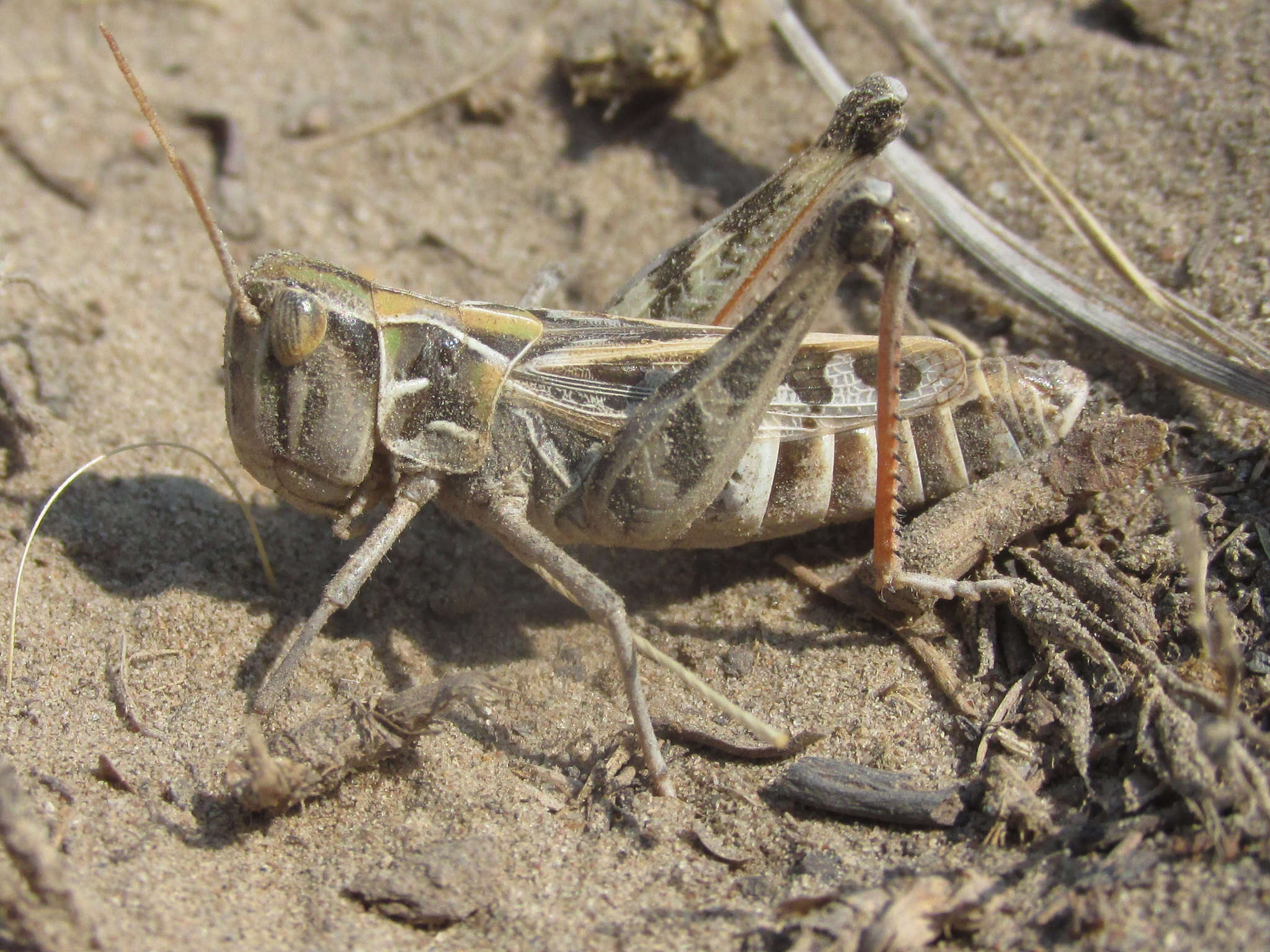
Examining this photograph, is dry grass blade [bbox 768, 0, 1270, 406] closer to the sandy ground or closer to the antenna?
the sandy ground

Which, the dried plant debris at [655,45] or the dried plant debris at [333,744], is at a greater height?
the dried plant debris at [655,45]

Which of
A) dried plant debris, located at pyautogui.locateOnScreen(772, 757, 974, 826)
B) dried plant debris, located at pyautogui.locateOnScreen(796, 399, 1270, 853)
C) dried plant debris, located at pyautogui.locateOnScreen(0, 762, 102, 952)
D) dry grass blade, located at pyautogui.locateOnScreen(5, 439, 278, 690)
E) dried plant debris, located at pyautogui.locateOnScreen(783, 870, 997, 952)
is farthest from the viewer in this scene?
dry grass blade, located at pyautogui.locateOnScreen(5, 439, 278, 690)

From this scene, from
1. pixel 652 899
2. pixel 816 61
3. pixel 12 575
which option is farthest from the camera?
pixel 816 61

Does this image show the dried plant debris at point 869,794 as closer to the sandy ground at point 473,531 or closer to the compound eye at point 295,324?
the sandy ground at point 473,531

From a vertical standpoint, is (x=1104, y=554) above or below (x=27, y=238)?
above

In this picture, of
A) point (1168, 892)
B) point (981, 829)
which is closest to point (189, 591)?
point (981, 829)

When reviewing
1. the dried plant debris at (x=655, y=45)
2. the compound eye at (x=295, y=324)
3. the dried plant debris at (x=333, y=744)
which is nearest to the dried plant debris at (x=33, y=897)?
the dried plant debris at (x=333, y=744)

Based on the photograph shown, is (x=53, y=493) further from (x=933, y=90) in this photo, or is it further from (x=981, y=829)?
(x=933, y=90)

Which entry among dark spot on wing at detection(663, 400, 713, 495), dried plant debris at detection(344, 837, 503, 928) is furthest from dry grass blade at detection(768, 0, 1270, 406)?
dried plant debris at detection(344, 837, 503, 928)
